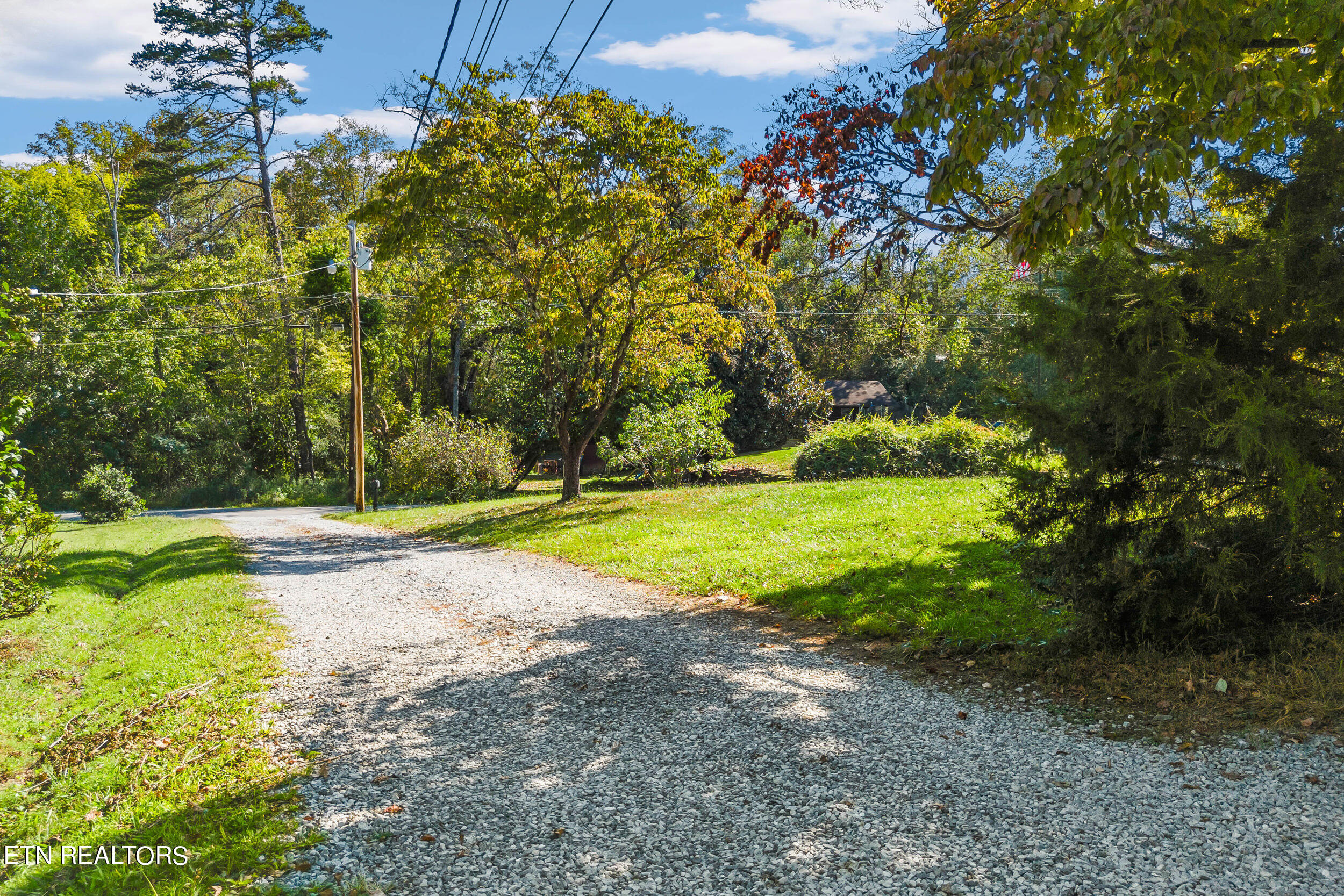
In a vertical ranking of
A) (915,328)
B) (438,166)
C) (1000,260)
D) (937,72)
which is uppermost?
(438,166)

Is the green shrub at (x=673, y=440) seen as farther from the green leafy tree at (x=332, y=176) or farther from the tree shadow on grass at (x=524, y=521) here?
the green leafy tree at (x=332, y=176)

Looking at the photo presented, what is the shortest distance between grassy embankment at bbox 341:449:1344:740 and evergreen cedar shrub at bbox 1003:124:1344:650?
329 millimetres

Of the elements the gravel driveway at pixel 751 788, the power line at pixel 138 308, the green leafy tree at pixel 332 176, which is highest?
the green leafy tree at pixel 332 176

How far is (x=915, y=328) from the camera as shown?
1005 cm

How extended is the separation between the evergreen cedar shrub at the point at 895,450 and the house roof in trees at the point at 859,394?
20650mm

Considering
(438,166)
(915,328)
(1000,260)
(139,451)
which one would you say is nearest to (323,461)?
(139,451)

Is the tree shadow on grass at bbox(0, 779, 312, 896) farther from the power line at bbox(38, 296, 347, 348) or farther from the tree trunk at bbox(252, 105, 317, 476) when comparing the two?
the tree trunk at bbox(252, 105, 317, 476)

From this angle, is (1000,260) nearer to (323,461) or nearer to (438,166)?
(438,166)

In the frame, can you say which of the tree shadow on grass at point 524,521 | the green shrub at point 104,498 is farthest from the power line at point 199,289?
the tree shadow on grass at point 524,521

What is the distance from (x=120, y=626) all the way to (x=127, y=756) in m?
4.80

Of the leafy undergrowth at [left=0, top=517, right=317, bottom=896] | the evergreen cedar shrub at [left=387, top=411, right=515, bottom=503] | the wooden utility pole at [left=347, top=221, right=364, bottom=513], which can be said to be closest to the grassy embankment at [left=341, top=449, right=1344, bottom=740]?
the leafy undergrowth at [left=0, top=517, right=317, bottom=896]

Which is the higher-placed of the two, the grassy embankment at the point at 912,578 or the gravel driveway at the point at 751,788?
the grassy embankment at the point at 912,578

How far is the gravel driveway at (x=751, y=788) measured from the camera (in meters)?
3.02

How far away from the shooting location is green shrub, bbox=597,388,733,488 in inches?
693
